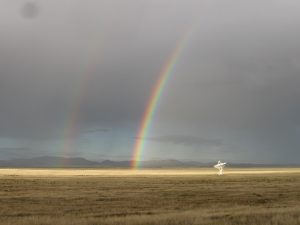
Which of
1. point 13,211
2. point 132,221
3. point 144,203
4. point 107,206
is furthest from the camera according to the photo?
point 144,203

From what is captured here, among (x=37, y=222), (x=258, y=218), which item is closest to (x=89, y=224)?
(x=37, y=222)

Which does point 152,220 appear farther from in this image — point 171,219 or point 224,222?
point 224,222

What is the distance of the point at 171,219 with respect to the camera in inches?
886

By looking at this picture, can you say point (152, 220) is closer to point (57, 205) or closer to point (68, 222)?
point (68, 222)

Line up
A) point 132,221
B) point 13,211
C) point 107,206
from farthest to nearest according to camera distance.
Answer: point 107,206 < point 13,211 < point 132,221

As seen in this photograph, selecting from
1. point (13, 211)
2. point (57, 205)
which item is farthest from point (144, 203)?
point (13, 211)

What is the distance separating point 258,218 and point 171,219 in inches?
179

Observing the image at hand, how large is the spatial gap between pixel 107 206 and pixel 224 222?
12987mm

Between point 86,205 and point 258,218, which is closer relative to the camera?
point 258,218

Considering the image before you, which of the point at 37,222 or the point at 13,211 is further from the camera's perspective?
the point at 13,211

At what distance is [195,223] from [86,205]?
13.8 m

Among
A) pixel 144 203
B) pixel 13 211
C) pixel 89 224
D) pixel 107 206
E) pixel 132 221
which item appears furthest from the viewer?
pixel 144 203

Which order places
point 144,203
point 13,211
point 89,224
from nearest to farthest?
point 89,224
point 13,211
point 144,203

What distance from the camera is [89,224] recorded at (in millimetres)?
20859
